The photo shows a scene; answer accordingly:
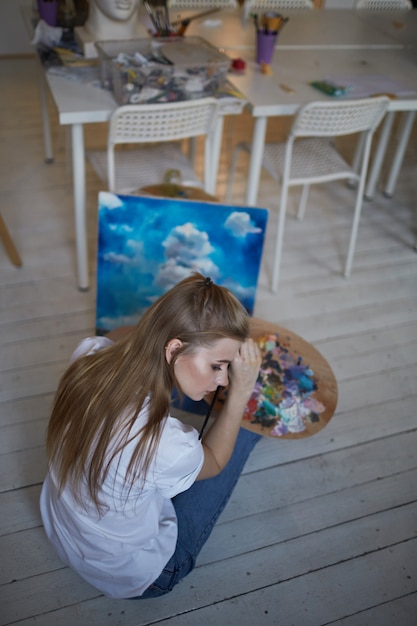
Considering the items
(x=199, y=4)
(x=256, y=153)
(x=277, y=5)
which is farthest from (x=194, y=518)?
(x=277, y=5)

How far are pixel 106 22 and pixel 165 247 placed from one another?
38.7 inches

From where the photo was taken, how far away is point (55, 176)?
9.52ft

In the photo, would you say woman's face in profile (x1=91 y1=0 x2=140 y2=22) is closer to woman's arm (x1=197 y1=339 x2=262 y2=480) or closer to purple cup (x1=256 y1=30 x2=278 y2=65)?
purple cup (x1=256 y1=30 x2=278 y2=65)

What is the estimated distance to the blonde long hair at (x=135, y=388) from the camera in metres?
1.03

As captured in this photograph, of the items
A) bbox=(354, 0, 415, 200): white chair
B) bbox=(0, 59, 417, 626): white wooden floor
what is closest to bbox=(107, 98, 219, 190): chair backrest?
bbox=(0, 59, 417, 626): white wooden floor

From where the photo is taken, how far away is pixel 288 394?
4.96ft

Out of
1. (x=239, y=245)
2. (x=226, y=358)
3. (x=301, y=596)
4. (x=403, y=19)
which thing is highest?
(x=403, y=19)

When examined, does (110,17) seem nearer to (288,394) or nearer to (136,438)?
(288,394)

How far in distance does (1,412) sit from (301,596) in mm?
1005

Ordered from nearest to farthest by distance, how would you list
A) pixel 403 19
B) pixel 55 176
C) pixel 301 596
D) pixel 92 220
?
1. pixel 301 596
2. pixel 92 220
3. pixel 55 176
4. pixel 403 19

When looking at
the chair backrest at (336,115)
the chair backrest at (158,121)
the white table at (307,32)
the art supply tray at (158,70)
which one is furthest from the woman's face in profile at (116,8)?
the chair backrest at (336,115)

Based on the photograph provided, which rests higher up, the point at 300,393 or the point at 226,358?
the point at 226,358

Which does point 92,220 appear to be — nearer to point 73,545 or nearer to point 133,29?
point 133,29

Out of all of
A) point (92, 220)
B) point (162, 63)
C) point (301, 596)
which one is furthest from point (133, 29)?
point (301, 596)
